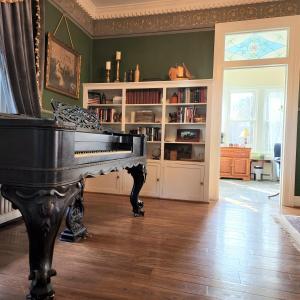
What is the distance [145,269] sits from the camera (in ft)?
5.98

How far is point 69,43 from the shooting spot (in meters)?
3.91

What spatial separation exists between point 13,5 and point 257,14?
3.26m

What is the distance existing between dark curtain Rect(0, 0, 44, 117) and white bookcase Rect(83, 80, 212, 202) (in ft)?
5.07

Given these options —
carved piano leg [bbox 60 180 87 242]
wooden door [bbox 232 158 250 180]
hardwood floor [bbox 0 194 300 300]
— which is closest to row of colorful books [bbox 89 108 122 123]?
hardwood floor [bbox 0 194 300 300]

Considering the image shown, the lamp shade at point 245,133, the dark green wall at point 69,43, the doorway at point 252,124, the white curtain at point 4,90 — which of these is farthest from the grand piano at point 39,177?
the lamp shade at point 245,133

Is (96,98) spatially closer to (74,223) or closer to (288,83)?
(74,223)

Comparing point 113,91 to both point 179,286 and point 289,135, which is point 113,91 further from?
point 179,286

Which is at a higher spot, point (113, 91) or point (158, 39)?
point (158, 39)

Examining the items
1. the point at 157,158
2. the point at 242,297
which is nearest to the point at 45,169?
the point at 242,297

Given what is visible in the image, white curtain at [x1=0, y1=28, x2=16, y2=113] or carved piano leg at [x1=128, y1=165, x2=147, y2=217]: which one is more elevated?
white curtain at [x1=0, y1=28, x2=16, y2=113]

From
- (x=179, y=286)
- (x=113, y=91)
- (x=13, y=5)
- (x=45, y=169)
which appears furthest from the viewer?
(x=113, y=91)

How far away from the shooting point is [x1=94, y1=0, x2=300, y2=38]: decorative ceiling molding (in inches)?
152

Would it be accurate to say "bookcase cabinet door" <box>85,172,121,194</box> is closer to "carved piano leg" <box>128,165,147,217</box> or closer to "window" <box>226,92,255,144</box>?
"carved piano leg" <box>128,165,147,217</box>

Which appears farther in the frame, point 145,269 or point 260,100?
point 260,100
